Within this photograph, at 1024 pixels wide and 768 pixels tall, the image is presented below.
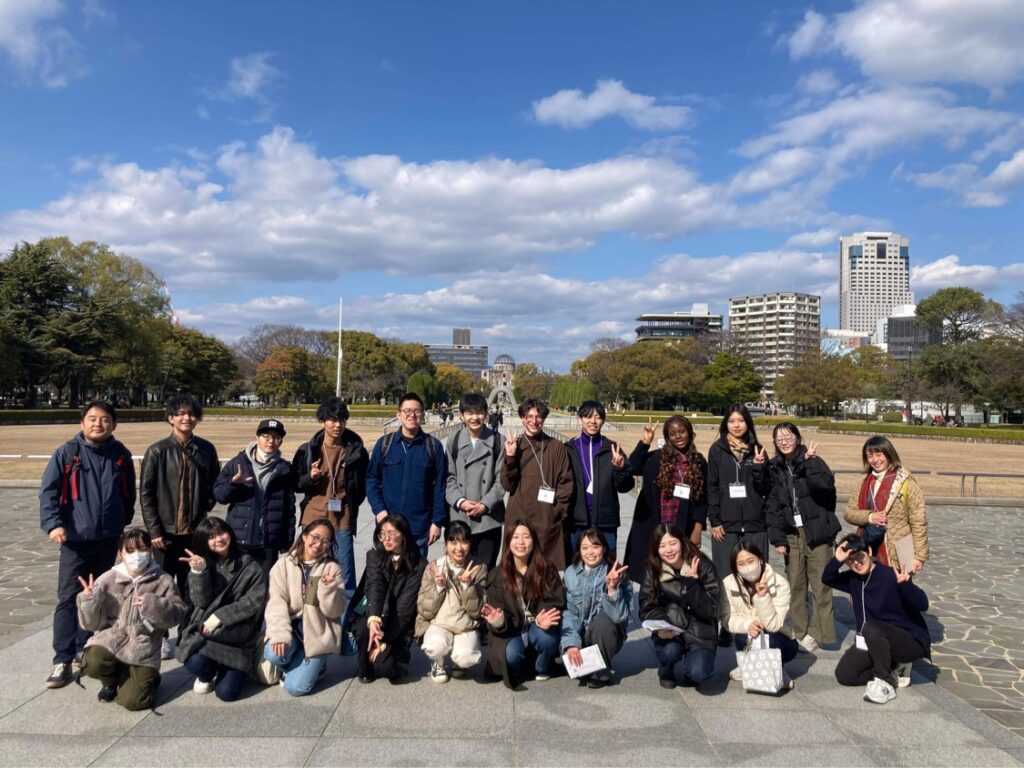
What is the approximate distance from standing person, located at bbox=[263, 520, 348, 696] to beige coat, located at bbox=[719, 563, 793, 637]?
242 cm

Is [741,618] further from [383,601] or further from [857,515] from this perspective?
[383,601]

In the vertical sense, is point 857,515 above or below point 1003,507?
above

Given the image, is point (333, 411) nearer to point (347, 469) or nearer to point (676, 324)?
point (347, 469)

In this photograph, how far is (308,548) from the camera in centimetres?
414

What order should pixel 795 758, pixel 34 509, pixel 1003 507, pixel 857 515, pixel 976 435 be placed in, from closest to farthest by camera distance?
pixel 795 758, pixel 857 515, pixel 34 509, pixel 1003 507, pixel 976 435

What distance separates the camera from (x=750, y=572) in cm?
421

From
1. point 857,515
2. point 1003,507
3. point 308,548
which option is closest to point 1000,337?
point 1003,507

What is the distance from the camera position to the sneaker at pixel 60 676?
4031 millimetres

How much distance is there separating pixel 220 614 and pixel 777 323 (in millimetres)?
130418

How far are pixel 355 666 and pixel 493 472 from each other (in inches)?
62.9

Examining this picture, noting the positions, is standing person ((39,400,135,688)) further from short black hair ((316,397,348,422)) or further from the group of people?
short black hair ((316,397,348,422))

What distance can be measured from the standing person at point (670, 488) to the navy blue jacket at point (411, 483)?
4.71 ft

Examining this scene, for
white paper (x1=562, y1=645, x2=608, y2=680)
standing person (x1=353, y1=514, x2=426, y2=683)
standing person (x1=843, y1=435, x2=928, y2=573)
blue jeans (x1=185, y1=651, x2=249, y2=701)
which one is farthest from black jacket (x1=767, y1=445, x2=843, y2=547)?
blue jeans (x1=185, y1=651, x2=249, y2=701)

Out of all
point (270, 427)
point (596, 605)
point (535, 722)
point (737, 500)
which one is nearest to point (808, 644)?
Result: point (737, 500)
